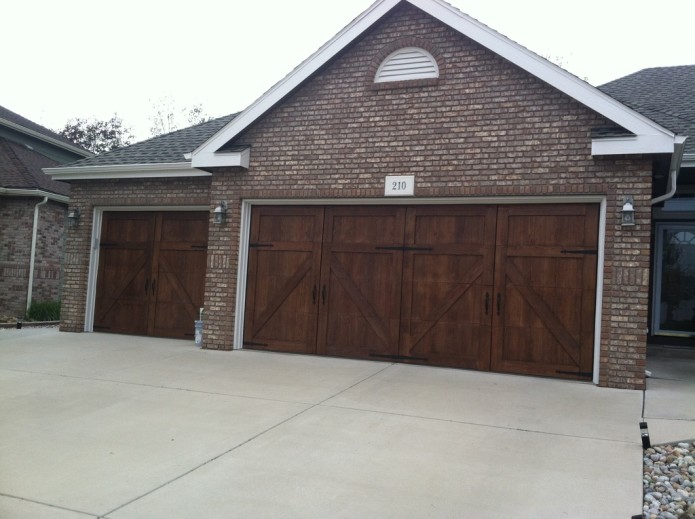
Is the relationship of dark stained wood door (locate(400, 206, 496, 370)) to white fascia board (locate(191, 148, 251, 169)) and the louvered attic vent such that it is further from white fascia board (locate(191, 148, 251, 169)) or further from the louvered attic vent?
white fascia board (locate(191, 148, 251, 169))

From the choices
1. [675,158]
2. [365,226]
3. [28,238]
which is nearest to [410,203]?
[365,226]

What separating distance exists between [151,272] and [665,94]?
11.4 meters

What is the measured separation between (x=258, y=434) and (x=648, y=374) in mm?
5885

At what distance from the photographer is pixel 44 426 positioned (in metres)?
5.82

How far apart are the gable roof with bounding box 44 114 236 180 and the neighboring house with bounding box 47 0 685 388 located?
0.12 metres

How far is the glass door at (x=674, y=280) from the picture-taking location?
451 inches

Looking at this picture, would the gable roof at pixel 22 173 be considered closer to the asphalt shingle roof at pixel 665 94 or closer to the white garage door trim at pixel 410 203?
the white garage door trim at pixel 410 203

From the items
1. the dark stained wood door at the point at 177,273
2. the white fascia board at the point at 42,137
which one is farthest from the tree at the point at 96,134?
the dark stained wood door at the point at 177,273

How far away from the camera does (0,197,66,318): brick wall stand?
15.7 metres

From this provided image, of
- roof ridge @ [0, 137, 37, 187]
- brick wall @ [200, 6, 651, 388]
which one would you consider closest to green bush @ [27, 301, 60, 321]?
roof ridge @ [0, 137, 37, 187]

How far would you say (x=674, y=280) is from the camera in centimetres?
1155

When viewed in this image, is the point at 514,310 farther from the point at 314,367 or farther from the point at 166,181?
the point at 166,181

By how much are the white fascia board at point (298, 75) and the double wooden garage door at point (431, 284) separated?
1.40 meters

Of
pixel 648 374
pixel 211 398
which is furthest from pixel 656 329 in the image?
pixel 211 398
